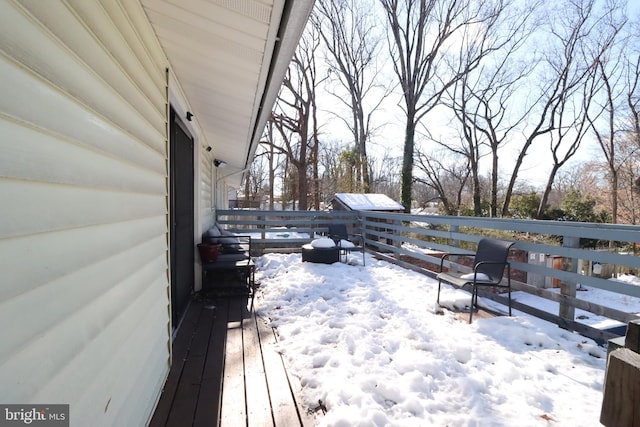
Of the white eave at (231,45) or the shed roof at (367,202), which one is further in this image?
the shed roof at (367,202)

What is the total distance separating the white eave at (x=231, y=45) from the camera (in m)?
1.44

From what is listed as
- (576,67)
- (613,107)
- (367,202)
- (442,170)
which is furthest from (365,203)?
(613,107)

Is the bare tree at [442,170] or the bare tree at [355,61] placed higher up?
the bare tree at [355,61]

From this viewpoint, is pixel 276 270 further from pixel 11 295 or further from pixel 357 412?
pixel 11 295

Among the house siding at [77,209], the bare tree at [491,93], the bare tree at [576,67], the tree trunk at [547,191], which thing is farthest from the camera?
the tree trunk at [547,191]

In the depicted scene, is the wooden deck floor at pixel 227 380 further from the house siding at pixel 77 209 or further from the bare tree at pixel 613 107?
the bare tree at pixel 613 107

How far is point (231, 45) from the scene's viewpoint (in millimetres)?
1839

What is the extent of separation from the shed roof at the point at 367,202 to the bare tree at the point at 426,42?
4092 mm

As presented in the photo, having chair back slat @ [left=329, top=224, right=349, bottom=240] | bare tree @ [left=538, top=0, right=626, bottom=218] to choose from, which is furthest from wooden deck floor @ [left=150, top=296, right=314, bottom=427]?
bare tree @ [left=538, top=0, right=626, bottom=218]

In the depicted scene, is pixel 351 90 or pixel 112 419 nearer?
pixel 112 419

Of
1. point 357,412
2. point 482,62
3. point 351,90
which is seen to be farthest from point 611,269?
point 351,90

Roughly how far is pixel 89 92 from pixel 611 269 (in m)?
9.95

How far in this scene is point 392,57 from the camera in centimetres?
1476

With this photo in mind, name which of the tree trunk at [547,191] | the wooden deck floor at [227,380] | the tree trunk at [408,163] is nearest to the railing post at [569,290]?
the wooden deck floor at [227,380]
